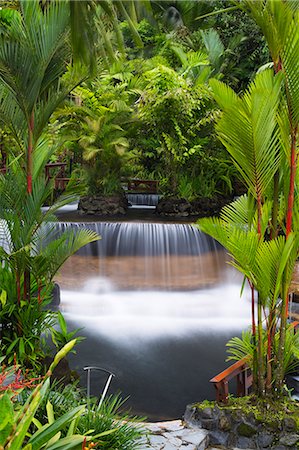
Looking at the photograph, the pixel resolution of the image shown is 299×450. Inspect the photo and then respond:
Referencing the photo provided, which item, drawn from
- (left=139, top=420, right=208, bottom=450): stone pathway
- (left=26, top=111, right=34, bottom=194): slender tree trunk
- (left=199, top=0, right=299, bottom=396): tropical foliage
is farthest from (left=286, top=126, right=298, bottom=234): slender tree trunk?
(left=26, top=111, right=34, bottom=194): slender tree trunk

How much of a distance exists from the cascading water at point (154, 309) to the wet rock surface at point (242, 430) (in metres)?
1.26

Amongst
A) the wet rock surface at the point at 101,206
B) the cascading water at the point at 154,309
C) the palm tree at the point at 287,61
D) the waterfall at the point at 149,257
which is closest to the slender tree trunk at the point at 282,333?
the palm tree at the point at 287,61

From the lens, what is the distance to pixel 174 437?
4094 millimetres

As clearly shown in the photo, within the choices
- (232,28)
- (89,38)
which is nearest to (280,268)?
(89,38)

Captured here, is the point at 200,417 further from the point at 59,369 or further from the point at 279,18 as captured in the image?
the point at 279,18

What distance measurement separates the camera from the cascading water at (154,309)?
614 cm

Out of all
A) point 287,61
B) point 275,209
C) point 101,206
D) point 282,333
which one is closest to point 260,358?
point 282,333

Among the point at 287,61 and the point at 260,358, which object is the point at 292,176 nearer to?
the point at 287,61

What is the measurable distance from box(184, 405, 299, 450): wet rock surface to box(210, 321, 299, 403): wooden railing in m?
0.14

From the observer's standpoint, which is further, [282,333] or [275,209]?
[275,209]

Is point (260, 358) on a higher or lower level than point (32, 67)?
lower

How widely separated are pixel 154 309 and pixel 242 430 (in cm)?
442

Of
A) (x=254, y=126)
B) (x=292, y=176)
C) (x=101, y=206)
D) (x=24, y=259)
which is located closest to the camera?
(x=254, y=126)

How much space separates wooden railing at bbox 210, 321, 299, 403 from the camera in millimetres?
4316
